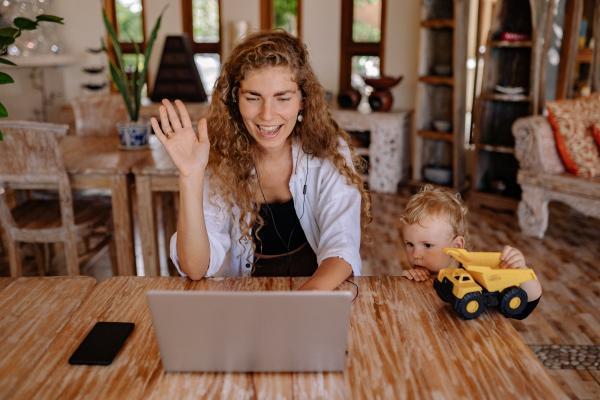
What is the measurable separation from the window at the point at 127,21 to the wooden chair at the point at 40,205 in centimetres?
305

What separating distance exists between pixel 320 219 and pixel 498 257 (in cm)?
59

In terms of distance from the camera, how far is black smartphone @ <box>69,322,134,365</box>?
112 cm

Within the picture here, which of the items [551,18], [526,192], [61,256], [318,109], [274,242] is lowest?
[61,256]

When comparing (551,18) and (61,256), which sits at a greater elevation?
(551,18)

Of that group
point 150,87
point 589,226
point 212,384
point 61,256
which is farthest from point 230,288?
point 150,87

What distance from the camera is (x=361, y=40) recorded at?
5469mm

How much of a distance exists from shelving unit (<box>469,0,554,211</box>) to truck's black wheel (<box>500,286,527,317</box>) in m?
3.30

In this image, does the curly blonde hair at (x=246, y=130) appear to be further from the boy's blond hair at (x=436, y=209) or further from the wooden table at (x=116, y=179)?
the wooden table at (x=116, y=179)

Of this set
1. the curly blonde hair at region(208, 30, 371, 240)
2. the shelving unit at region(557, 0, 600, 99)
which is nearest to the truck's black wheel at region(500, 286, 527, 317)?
the curly blonde hair at region(208, 30, 371, 240)

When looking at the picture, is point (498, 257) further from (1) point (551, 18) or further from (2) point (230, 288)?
(1) point (551, 18)

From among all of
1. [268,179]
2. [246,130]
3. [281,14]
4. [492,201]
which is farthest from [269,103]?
[281,14]

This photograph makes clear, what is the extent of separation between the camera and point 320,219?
182 centimetres

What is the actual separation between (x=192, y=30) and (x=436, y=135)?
8.26 feet

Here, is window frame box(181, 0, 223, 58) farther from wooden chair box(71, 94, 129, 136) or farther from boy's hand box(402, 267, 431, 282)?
boy's hand box(402, 267, 431, 282)
